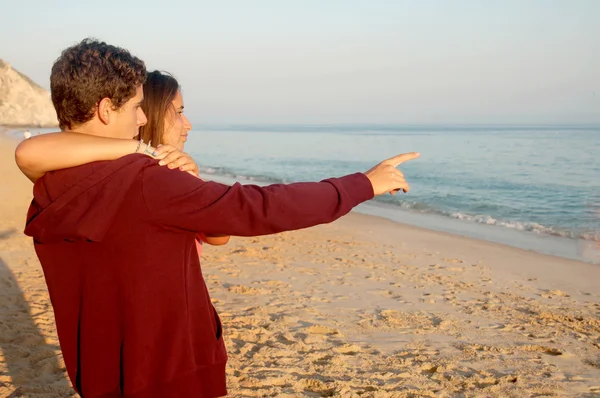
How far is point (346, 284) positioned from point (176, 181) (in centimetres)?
621

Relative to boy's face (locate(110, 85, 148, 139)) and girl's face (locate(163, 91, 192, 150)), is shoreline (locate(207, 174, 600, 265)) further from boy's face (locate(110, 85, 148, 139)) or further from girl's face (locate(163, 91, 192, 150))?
boy's face (locate(110, 85, 148, 139))

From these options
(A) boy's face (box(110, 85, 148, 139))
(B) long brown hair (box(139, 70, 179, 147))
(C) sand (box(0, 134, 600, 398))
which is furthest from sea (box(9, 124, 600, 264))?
(A) boy's face (box(110, 85, 148, 139))

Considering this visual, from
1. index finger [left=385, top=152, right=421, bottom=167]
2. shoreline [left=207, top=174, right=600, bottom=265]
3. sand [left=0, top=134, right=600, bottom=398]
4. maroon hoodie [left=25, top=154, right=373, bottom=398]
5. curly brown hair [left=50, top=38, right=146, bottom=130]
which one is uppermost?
curly brown hair [left=50, top=38, right=146, bottom=130]

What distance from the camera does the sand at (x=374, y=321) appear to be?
180 inches

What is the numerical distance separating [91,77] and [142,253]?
19.9 inches

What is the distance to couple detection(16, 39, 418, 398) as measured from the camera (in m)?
1.62

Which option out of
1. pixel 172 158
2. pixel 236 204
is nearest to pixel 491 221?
pixel 172 158

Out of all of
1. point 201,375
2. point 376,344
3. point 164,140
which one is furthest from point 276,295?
point 201,375

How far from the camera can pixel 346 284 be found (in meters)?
7.67

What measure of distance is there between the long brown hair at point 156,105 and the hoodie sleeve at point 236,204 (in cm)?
82

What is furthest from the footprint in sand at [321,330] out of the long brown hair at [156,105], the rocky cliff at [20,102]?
the rocky cliff at [20,102]

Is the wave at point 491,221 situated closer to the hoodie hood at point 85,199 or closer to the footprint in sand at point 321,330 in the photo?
the footprint in sand at point 321,330

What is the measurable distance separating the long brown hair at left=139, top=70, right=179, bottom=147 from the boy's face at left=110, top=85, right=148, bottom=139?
528 millimetres

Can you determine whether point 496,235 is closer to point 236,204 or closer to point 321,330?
point 321,330
